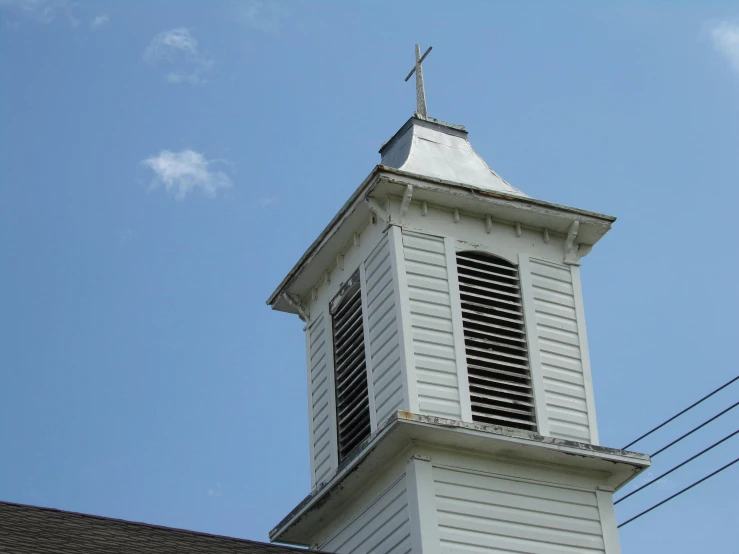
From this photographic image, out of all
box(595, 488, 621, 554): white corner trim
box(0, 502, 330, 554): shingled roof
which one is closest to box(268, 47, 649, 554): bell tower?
box(595, 488, 621, 554): white corner trim

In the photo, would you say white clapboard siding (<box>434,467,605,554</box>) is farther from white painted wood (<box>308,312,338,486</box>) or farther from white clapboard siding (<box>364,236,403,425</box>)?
white painted wood (<box>308,312,338,486</box>)

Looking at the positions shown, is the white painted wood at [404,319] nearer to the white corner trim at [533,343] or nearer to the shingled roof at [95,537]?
the white corner trim at [533,343]

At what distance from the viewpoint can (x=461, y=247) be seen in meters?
20.0

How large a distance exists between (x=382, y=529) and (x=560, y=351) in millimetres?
3521

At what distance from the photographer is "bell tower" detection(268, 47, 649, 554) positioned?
18.1 metres

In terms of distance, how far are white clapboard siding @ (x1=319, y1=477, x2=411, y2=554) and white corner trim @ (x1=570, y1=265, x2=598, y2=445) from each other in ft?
9.12

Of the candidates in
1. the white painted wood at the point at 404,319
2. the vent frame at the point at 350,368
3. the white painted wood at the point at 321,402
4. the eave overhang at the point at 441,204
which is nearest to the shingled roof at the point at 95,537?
the white painted wood at the point at 321,402

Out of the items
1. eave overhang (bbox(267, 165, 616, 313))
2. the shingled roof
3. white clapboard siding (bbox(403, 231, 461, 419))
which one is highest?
eave overhang (bbox(267, 165, 616, 313))

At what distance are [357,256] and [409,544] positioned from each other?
4.62 metres

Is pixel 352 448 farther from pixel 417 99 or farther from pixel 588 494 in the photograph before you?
pixel 417 99

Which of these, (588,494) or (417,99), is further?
(417,99)

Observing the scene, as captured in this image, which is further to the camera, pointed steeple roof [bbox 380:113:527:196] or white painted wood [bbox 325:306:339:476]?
pointed steeple roof [bbox 380:113:527:196]

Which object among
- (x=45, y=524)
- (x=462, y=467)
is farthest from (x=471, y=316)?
(x=45, y=524)

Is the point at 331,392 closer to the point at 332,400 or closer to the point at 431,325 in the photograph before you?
the point at 332,400
